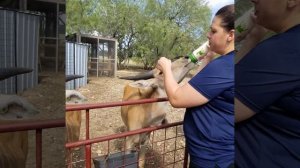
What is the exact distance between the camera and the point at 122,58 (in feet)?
2.40

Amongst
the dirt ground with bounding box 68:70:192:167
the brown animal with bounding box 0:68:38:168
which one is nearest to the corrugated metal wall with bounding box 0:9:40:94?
the brown animal with bounding box 0:68:38:168

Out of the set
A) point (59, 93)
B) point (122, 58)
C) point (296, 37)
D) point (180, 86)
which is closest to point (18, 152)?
point (59, 93)

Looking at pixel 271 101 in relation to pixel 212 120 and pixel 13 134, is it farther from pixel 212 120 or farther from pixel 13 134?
pixel 212 120

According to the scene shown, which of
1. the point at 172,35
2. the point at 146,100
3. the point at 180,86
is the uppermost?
the point at 172,35

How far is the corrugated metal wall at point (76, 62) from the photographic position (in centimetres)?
54

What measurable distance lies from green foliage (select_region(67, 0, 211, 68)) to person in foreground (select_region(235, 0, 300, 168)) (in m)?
0.18

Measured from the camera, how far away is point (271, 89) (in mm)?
463

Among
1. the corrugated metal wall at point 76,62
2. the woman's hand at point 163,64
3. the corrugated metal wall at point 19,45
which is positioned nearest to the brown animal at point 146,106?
the woman's hand at point 163,64

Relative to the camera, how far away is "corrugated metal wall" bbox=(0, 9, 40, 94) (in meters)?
0.47

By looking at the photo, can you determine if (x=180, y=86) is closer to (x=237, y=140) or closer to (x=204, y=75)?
(x=204, y=75)

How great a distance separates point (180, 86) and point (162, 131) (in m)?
0.74

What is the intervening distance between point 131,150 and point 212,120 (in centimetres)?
39

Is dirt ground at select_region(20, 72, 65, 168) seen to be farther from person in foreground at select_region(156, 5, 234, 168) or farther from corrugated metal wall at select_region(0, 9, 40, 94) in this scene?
person in foreground at select_region(156, 5, 234, 168)

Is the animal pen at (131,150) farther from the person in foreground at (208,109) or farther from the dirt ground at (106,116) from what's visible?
the person in foreground at (208,109)
